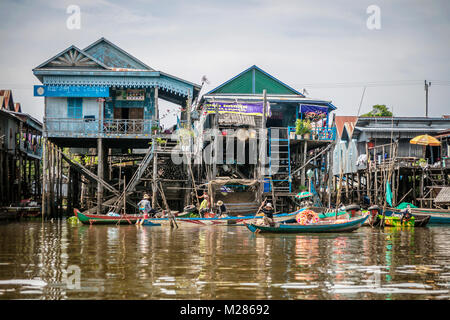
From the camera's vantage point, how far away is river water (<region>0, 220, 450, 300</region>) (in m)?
7.46

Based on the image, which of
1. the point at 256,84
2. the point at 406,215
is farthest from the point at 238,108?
the point at 406,215

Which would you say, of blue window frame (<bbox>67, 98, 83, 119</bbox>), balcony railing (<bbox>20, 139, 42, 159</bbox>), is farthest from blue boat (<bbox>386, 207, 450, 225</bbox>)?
balcony railing (<bbox>20, 139, 42, 159</bbox>)

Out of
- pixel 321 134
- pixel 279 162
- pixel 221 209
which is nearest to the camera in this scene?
pixel 221 209

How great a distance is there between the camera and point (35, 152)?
4009 cm

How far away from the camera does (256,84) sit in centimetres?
Result: 3033

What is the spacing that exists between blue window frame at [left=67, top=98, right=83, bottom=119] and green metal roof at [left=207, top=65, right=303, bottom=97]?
27.9 feet

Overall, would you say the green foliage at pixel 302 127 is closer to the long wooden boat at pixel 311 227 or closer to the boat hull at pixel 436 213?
the boat hull at pixel 436 213

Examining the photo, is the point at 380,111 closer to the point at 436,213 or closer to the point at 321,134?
the point at 321,134

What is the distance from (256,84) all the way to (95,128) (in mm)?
9924

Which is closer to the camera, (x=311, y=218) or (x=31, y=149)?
(x=311, y=218)

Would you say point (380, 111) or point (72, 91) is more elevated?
point (380, 111)

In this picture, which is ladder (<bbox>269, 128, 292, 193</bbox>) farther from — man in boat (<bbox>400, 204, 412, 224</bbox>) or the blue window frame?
the blue window frame
